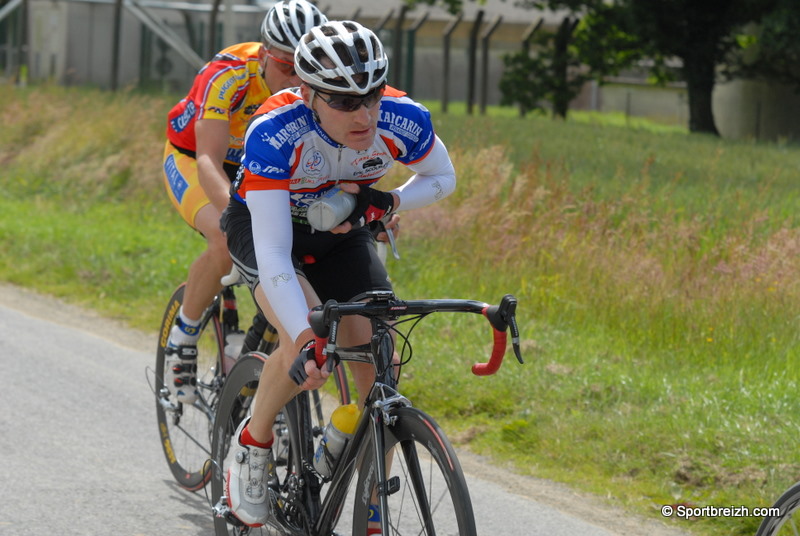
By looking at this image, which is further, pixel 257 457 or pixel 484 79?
pixel 484 79

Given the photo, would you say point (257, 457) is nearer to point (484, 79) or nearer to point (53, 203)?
point (53, 203)

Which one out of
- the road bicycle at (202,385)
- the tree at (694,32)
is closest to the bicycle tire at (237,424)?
the road bicycle at (202,385)

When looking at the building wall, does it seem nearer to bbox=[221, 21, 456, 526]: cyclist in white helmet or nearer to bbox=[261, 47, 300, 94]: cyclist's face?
bbox=[261, 47, 300, 94]: cyclist's face

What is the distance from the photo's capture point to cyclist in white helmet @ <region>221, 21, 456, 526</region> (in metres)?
3.82

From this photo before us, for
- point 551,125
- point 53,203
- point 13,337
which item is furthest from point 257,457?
point 551,125

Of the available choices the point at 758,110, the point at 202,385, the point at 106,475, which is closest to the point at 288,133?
the point at 202,385

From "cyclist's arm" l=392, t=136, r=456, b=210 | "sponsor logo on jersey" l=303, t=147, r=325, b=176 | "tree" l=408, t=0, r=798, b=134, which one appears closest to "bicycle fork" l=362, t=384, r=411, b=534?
"sponsor logo on jersey" l=303, t=147, r=325, b=176

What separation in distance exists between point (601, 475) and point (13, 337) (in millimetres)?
4826

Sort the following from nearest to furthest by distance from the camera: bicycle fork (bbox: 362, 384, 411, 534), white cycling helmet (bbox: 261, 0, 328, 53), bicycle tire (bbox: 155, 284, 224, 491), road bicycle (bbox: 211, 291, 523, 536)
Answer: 1. road bicycle (bbox: 211, 291, 523, 536)
2. bicycle fork (bbox: 362, 384, 411, 534)
3. white cycling helmet (bbox: 261, 0, 328, 53)
4. bicycle tire (bbox: 155, 284, 224, 491)

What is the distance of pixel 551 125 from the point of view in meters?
21.7

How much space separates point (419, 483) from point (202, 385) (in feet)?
7.68

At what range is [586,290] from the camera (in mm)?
8484

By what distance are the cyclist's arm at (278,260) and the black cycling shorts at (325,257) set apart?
14.9 inches

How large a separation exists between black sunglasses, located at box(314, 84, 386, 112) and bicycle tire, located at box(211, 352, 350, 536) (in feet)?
3.41
